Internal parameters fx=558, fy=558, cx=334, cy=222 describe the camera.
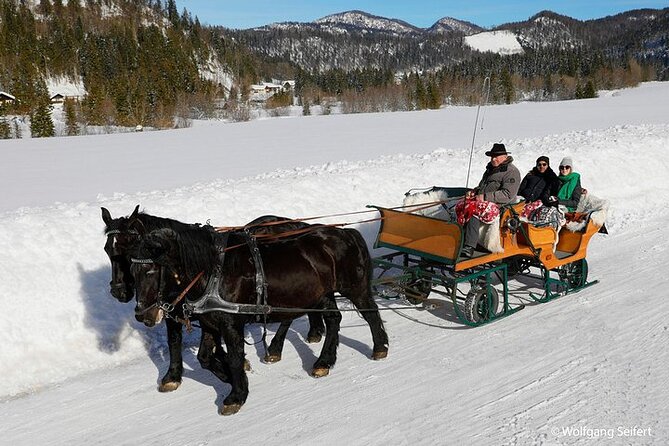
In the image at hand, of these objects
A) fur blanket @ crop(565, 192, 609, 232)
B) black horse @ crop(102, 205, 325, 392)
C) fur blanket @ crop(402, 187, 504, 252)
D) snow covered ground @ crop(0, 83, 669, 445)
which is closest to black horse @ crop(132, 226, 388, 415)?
black horse @ crop(102, 205, 325, 392)

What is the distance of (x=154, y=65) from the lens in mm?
108000

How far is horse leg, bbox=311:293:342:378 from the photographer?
213 inches

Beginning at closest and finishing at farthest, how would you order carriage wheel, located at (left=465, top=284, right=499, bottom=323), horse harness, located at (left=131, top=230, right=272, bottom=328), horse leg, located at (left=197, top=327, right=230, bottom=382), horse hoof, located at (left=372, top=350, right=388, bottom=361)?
horse harness, located at (left=131, top=230, right=272, bottom=328) → horse leg, located at (left=197, top=327, right=230, bottom=382) → horse hoof, located at (left=372, top=350, right=388, bottom=361) → carriage wheel, located at (left=465, top=284, right=499, bottom=323)

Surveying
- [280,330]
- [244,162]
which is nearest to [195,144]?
[244,162]

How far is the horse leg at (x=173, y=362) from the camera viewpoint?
202 inches

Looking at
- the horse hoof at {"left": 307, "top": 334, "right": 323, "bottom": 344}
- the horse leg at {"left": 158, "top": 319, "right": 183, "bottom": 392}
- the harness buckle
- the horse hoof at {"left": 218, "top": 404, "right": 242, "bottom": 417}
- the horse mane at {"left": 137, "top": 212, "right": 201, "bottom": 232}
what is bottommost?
the horse hoof at {"left": 307, "top": 334, "right": 323, "bottom": 344}

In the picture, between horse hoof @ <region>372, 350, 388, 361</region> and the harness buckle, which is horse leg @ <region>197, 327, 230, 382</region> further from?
horse hoof @ <region>372, 350, 388, 361</region>

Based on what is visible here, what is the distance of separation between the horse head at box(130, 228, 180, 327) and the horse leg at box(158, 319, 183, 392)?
690mm

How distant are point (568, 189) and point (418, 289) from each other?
305 centimetres

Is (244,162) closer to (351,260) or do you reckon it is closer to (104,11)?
(351,260)

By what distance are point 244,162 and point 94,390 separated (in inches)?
603

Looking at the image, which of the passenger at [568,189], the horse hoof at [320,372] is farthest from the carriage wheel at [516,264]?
the horse hoof at [320,372]

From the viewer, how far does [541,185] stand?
28.0 ft

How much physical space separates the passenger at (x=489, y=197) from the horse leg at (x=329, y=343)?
1.94 metres
